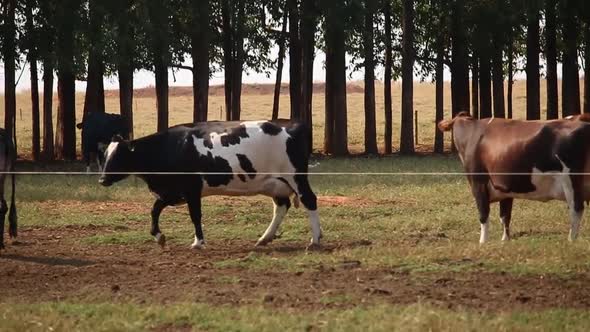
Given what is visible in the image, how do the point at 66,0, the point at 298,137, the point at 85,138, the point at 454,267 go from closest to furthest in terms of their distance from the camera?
the point at 454,267, the point at 298,137, the point at 85,138, the point at 66,0

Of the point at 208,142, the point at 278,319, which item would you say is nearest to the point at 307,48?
the point at 208,142

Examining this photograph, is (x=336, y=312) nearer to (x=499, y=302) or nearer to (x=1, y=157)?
(x=499, y=302)

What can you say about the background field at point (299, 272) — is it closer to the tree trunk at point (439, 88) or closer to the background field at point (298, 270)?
the background field at point (298, 270)

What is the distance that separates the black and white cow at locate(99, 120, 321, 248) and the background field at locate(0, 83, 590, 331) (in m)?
0.62

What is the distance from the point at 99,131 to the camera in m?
33.5

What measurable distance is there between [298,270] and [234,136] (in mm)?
4472

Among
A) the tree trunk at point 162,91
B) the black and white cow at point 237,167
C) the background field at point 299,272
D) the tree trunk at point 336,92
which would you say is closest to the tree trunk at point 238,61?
the tree trunk at point 162,91

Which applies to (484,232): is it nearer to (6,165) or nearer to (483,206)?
(483,206)

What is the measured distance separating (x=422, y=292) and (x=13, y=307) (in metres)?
3.88

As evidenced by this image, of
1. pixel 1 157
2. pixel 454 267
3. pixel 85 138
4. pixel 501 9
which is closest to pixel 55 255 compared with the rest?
pixel 1 157

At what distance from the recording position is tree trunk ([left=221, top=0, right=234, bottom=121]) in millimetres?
42125

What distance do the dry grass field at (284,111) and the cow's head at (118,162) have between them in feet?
91.2

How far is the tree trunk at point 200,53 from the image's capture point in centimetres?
3966

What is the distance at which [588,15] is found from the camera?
4250 centimetres
